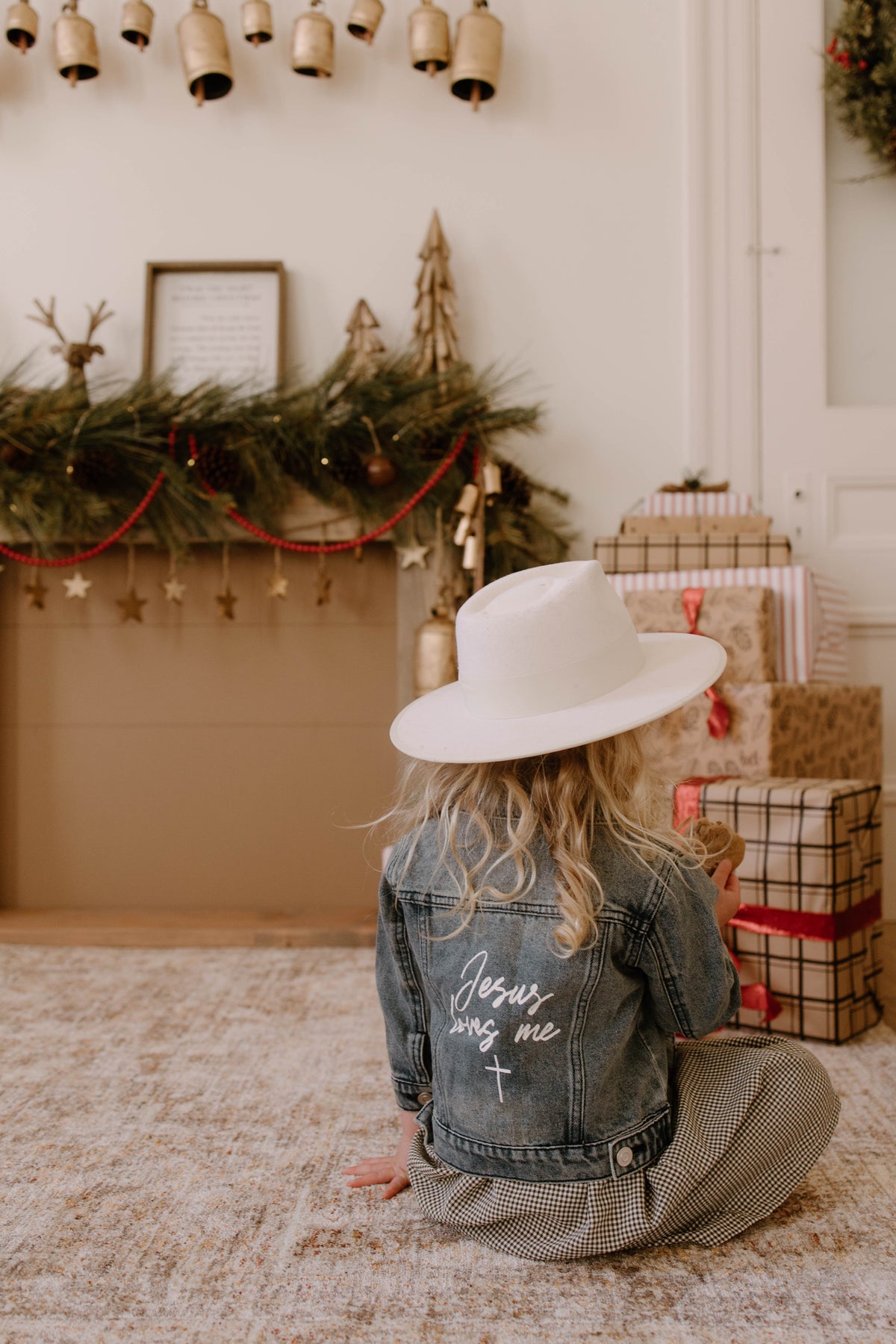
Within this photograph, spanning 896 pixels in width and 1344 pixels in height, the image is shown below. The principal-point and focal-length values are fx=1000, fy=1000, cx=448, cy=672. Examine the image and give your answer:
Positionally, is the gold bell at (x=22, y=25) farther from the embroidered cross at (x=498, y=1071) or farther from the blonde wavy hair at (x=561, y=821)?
the embroidered cross at (x=498, y=1071)

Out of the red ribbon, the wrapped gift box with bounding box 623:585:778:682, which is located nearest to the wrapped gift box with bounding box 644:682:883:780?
the wrapped gift box with bounding box 623:585:778:682

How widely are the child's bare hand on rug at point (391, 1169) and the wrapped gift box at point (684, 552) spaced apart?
1217 millimetres

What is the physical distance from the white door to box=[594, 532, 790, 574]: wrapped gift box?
0.34m

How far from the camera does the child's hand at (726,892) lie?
3.52 ft

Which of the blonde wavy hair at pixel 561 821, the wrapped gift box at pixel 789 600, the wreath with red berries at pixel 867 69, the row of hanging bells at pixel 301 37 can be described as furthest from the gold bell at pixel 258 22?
the blonde wavy hair at pixel 561 821

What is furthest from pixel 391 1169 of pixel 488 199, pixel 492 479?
pixel 488 199

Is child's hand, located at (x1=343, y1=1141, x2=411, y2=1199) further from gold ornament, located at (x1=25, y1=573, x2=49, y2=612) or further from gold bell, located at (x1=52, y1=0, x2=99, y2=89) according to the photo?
gold bell, located at (x1=52, y1=0, x2=99, y2=89)

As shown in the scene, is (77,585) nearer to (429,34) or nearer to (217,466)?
(217,466)

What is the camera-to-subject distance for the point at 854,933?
1.58 m

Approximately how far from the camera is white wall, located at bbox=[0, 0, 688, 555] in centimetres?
233

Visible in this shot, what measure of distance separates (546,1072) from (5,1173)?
0.66 meters

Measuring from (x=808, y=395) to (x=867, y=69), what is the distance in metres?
0.69

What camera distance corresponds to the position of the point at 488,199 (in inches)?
91.8

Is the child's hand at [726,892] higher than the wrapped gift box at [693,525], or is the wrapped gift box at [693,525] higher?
the wrapped gift box at [693,525]
